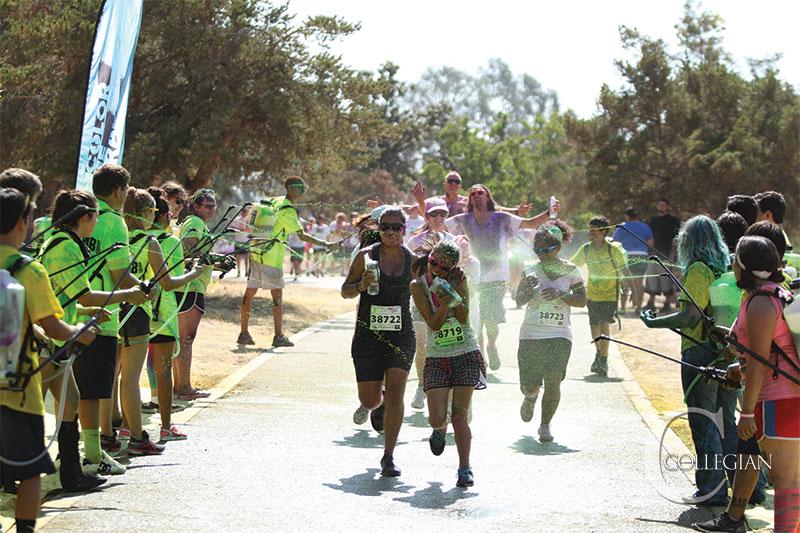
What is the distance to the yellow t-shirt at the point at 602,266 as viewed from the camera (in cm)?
1390

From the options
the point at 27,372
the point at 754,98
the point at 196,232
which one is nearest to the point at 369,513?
the point at 27,372

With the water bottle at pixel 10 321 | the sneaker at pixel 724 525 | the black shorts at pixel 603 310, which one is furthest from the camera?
the black shorts at pixel 603 310

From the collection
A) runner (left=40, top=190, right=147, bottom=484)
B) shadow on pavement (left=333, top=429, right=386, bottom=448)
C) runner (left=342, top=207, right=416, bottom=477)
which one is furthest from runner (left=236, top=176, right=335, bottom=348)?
runner (left=40, top=190, right=147, bottom=484)

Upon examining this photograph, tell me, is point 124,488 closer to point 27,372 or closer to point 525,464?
point 27,372

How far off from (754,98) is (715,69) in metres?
1.34

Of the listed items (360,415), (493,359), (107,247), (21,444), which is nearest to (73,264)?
(107,247)

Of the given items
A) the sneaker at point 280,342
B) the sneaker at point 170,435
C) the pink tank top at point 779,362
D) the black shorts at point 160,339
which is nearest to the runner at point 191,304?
the black shorts at point 160,339

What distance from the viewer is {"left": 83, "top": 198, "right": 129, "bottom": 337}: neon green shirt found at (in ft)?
25.1

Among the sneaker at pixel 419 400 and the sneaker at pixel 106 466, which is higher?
the sneaker at pixel 419 400

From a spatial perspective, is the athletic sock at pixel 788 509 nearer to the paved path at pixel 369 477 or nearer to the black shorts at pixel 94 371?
the paved path at pixel 369 477

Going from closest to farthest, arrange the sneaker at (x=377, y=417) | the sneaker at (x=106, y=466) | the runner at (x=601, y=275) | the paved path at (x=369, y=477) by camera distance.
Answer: the paved path at (x=369, y=477), the sneaker at (x=106, y=466), the sneaker at (x=377, y=417), the runner at (x=601, y=275)

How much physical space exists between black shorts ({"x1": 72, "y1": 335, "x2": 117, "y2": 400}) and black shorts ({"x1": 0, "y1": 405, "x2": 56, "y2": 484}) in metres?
1.81

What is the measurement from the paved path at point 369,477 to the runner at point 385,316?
60cm

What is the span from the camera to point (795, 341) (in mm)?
6117
